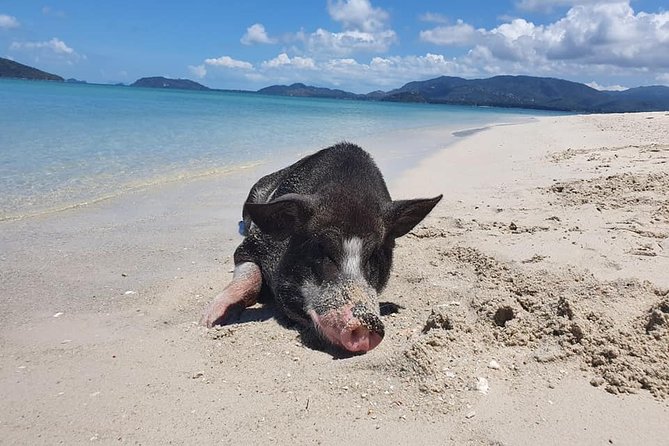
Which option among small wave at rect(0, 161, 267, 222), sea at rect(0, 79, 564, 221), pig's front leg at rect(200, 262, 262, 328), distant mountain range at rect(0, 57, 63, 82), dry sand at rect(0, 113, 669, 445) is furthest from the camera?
distant mountain range at rect(0, 57, 63, 82)

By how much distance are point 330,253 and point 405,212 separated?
3.08 ft

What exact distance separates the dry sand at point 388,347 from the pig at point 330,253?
0.82 feet

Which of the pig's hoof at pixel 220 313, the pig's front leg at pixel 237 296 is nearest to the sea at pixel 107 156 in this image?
the pig's front leg at pixel 237 296

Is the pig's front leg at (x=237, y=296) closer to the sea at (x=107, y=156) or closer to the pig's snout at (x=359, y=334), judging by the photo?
the pig's snout at (x=359, y=334)

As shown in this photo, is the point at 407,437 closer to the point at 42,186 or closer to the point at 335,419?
the point at 335,419

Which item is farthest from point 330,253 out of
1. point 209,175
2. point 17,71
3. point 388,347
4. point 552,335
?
point 17,71

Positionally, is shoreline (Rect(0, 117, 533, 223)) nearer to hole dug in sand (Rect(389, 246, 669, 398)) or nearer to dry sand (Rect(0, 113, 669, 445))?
dry sand (Rect(0, 113, 669, 445))

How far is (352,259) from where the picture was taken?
16.1 feet

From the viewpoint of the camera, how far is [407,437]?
323cm

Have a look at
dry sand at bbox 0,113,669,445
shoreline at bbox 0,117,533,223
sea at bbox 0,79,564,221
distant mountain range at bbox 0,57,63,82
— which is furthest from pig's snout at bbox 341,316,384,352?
distant mountain range at bbox 0,57,63,82

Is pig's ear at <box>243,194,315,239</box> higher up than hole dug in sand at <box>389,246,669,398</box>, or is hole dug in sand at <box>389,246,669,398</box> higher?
pig's ear at <box>243,194,315,239</box>

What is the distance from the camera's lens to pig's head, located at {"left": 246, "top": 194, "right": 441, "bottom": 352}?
14.9ft

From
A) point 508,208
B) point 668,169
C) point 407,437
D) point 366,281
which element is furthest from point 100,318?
point 668,169

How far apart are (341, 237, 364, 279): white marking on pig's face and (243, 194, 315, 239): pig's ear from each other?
0.49m
